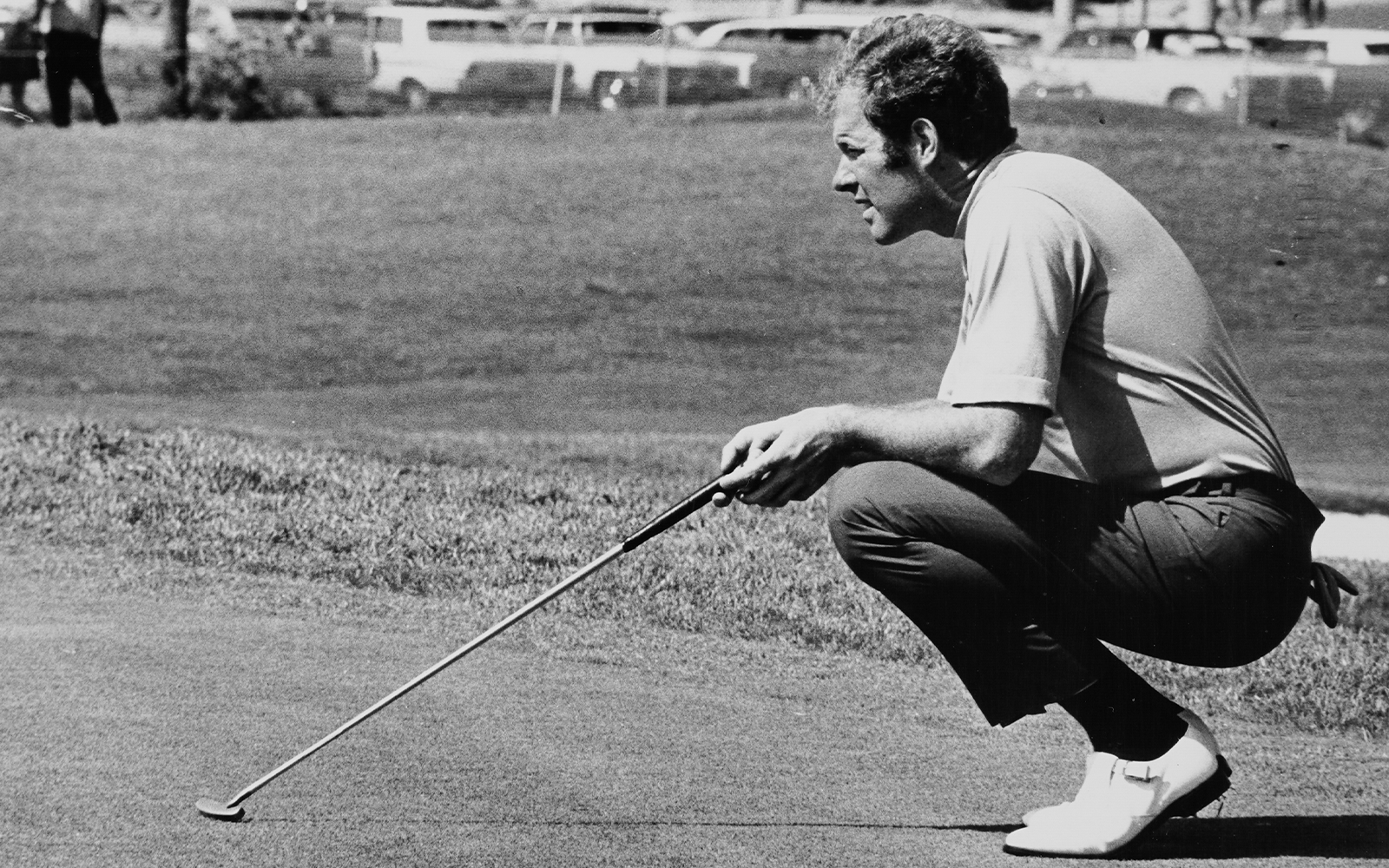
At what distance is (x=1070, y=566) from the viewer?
3303 millimetres

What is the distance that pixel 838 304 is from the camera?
15609 mm

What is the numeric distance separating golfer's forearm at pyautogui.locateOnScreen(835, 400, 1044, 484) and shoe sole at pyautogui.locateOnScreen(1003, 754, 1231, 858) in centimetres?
70

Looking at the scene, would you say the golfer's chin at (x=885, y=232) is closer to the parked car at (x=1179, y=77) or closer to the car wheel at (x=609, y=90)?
the parked car at (x=1179, y=77)

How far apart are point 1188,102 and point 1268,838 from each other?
62.2 ft

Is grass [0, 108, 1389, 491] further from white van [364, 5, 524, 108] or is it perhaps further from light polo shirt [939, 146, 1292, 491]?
light polo shirt [939, 146, 1292, 491]

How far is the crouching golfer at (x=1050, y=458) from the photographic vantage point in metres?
3.18

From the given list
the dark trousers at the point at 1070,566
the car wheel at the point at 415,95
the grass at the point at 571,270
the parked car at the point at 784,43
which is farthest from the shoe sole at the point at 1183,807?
the car wheel at the point at 415,95

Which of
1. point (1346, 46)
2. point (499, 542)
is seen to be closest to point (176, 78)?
point (1346, 46)

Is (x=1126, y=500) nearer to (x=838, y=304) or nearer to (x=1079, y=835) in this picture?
(x=1079, y=835)

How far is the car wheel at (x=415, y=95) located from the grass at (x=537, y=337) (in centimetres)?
161

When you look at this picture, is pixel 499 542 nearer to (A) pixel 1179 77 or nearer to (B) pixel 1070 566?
(B) pixel 1070 566

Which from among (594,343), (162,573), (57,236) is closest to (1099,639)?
(162,573)

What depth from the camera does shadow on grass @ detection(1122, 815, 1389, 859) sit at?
11.4ft

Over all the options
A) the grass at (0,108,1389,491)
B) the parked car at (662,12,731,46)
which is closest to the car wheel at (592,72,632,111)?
the grass at (0,108,1389,491)
